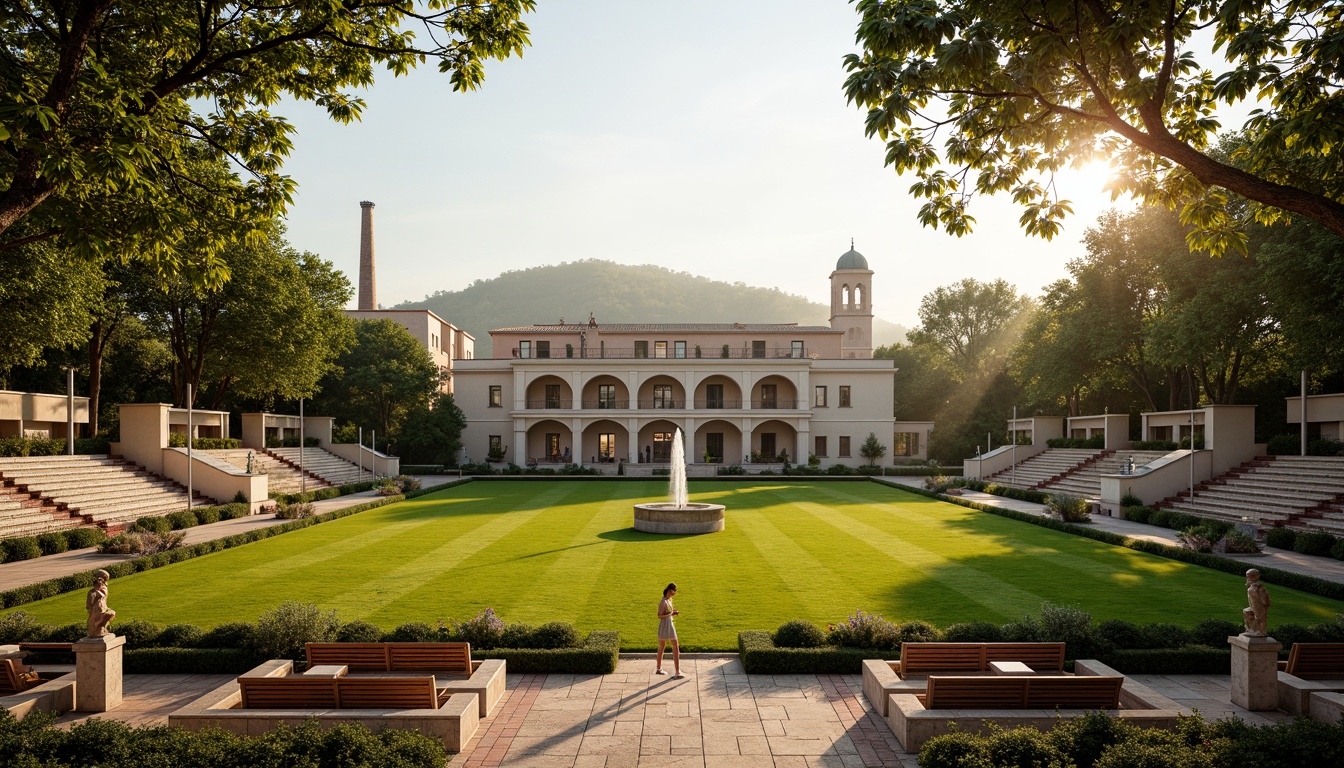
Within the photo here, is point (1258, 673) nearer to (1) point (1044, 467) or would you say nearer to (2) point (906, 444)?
(1) point (1044, 467)

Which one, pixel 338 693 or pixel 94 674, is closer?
pixel 338 693

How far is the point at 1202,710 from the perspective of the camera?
8.20 meters

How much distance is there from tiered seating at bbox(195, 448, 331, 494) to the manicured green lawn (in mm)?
9933

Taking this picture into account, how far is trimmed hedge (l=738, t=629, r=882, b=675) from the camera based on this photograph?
945 centimetres

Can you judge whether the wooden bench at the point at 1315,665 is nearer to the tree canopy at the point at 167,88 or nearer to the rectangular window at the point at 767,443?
the tree canopy at the point at 167,88

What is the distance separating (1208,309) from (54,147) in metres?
33.7

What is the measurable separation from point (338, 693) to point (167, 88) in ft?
23.5

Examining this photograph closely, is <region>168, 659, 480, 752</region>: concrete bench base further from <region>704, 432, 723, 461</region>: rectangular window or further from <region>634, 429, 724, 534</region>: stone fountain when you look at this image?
<region>704, 432, 723, 461</region>: rectangular window

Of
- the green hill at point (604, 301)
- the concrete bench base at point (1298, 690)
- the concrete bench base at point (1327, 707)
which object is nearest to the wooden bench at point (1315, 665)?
the concrete bench base at point (1298, 690)

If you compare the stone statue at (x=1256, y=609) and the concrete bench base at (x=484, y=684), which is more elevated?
the stone statue at (x=1256, y=609)

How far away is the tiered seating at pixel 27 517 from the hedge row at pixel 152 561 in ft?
15.7

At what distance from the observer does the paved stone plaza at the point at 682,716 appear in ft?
22.7

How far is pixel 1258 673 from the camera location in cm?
813

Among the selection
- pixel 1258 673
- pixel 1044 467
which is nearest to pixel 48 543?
pixel 1258 673
